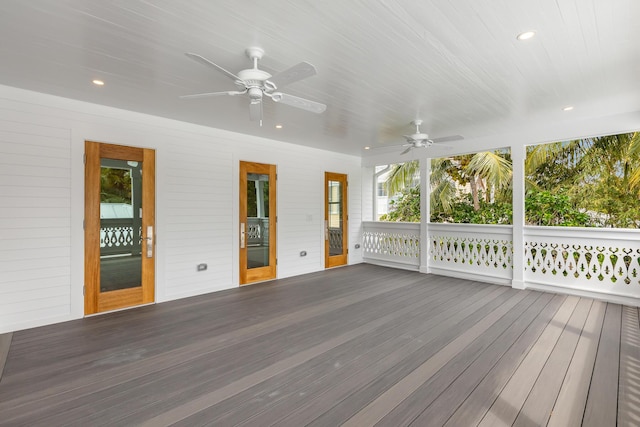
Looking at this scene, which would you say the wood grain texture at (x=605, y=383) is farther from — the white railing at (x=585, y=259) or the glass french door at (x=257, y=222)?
the glass french door at (x=257, y=222)

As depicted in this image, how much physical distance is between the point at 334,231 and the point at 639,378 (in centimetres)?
539

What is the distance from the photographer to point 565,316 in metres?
3.94

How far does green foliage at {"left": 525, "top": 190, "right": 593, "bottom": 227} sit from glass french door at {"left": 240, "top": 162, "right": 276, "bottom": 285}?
5.05 metres

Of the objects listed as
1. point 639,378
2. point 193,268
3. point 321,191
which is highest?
point 321,191

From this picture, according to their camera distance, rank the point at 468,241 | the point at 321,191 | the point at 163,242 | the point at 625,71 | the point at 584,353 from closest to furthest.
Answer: the point at 584,353
the point at 625,71
the point at 163,242
the point at 468,241
the point at 321,191

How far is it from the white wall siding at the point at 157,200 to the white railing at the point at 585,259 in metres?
4.02

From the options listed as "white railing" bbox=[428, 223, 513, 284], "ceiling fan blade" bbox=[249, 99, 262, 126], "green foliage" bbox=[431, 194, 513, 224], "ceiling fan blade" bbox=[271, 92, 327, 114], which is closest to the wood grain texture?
"white railing" bbox=[428, 223, 513, 284]

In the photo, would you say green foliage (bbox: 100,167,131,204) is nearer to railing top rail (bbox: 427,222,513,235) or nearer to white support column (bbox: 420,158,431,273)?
white support column (bbox: 420,158,431,273)

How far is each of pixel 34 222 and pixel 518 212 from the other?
6.90 m

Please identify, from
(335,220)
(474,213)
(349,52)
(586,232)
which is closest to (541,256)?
(586,232)

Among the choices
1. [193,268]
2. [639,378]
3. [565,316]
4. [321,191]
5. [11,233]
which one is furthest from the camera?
[321,191]

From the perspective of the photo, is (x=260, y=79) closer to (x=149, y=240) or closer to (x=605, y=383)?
(x=149, y=240)

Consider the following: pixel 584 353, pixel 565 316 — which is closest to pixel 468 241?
pixel 565 316

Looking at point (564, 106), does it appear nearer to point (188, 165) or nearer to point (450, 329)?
point (450, 329)
